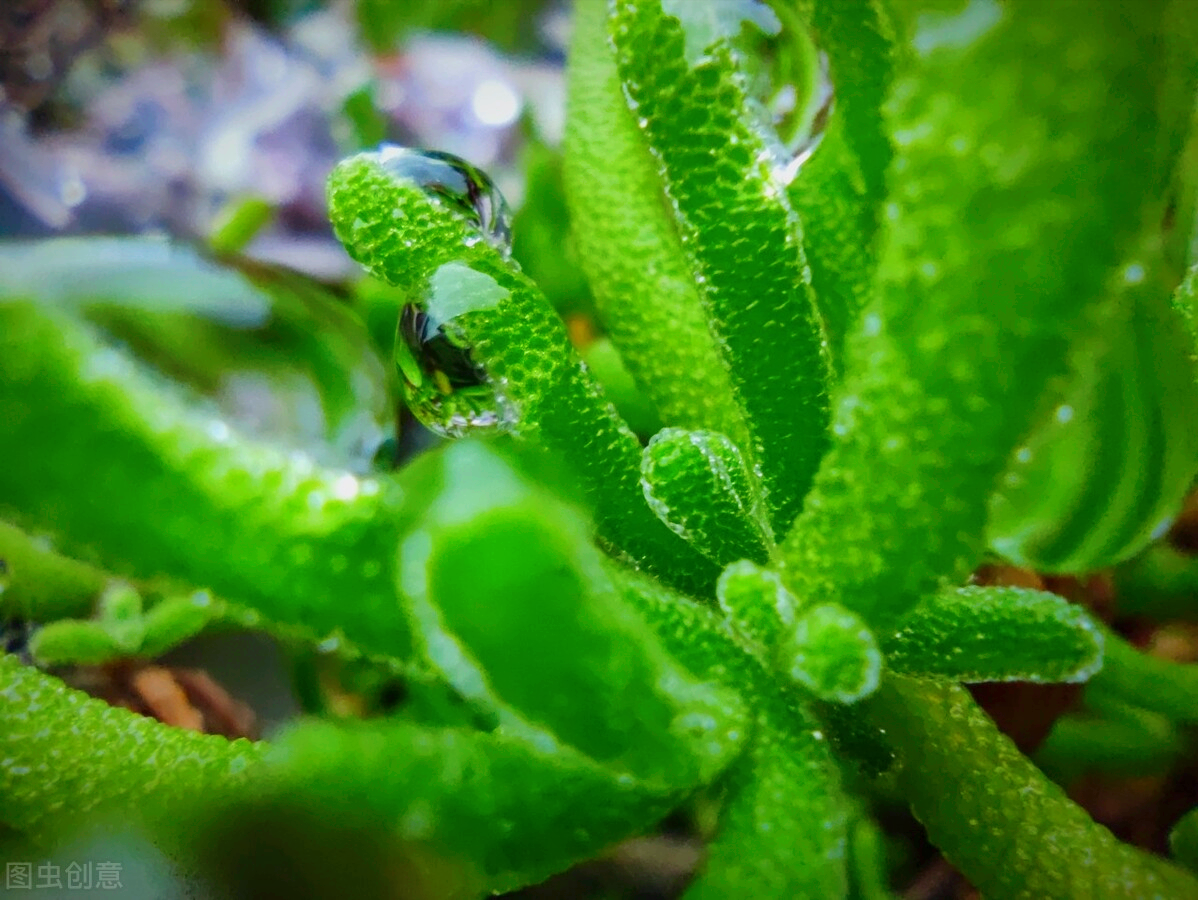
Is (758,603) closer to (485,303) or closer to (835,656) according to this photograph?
(835,656)

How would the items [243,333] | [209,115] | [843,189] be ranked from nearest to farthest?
1. [843,189]
2. [243,333]
3. [209,115]

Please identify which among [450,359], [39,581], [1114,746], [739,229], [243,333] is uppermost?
[739,229]

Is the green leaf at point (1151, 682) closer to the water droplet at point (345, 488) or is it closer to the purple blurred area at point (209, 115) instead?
the water droplet at point (345, 488)

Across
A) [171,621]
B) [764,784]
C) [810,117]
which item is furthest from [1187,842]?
[171,621]

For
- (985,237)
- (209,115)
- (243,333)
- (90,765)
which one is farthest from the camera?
(209,115)

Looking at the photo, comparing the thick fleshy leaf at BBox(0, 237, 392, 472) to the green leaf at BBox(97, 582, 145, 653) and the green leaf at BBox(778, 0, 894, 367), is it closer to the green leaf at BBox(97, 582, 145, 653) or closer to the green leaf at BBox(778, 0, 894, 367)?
the green leaf at BBox(97, 582, 145, 653)

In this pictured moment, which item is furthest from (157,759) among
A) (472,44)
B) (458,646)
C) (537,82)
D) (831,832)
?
(472,44)

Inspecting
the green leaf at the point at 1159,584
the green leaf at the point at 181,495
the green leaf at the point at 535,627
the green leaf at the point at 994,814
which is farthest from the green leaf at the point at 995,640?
the green leaf at the point at 1159,584

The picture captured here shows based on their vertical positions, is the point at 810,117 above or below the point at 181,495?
above
